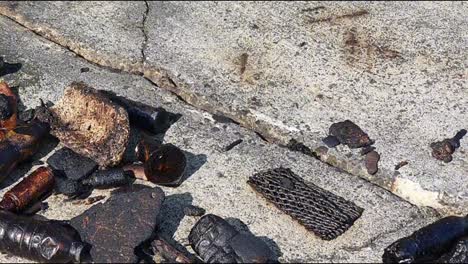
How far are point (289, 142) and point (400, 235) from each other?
781 millimetres

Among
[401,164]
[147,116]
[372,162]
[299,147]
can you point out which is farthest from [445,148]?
[147,116]

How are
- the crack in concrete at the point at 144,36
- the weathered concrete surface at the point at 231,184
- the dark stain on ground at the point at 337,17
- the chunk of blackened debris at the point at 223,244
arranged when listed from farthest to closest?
1. the dark stain on ground at the point at 337,17
2. the crack in concrete at the point at 144,36
3. the weathered concrete surface at the point at 231,184
4. the chunk of blackened debris at the point at 223,244

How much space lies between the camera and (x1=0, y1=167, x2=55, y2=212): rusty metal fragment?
369 centimetres

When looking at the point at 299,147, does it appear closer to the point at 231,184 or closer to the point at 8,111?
the point at 231,184

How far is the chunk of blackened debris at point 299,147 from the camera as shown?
13.6 feet

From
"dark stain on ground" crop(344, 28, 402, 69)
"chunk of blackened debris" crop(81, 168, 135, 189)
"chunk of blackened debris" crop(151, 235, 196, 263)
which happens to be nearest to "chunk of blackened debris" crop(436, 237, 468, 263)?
"chunk of blackened debris" crop(151, 235, 196, 263)

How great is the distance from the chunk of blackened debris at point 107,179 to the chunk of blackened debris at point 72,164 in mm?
51

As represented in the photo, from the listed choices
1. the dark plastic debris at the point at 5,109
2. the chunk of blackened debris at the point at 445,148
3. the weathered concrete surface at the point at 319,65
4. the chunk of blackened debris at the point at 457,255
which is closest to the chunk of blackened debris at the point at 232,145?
the weathered concrete surface at the point at 319,65

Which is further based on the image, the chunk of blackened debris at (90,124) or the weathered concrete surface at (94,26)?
the weathered concrete surface at (94,26)

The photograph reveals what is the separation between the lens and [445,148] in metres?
4.10

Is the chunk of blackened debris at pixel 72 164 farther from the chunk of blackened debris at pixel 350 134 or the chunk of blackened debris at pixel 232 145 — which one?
the chunk of blackened debris at pixel 350 134

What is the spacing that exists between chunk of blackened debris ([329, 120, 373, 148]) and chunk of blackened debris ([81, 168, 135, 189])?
1.05 m

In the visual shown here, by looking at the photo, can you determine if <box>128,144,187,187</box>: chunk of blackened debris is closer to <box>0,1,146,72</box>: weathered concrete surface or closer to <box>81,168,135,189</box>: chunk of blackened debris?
<box>81,168,135,189</box>: chunk of blackened debris

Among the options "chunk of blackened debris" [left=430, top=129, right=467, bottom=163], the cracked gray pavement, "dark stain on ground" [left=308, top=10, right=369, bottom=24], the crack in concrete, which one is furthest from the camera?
"dark stain on ground" [left=308, top=10, right=369, bottom=24]
